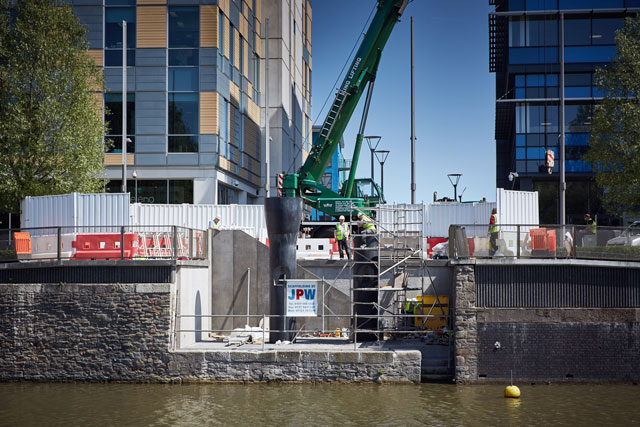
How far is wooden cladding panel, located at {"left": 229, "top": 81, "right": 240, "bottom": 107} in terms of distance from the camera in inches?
1641

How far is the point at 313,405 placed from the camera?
17844 mm

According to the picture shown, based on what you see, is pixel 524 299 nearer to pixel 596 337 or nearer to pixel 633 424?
pixel 596 337

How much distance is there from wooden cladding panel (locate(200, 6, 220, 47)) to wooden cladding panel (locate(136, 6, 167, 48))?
1.78 meters

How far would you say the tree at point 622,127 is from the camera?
3316cm

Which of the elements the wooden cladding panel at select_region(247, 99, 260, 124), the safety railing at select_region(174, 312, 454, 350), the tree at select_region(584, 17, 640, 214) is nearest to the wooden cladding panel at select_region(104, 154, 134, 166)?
the wooden cladding panel at select_region(247, 99, 260, 124)

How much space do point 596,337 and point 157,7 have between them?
2674cm

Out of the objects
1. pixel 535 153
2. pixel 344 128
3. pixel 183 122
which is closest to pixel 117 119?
pixel 183 122

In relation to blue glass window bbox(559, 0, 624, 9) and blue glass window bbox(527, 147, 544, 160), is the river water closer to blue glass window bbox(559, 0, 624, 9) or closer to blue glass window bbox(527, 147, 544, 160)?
blue glass window bbox(527, 147, 544, 160)

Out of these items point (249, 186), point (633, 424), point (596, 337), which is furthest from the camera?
point (249, 186)

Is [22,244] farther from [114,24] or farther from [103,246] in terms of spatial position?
[114,24]

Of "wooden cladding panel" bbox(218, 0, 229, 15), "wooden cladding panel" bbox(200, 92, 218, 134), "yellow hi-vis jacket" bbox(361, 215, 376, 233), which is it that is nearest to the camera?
"yellow hi-vis jacket" bbox(361, 215, 376, 233)

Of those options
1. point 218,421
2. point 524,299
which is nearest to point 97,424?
point 218,421

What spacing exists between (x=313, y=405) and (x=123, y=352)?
6.20m

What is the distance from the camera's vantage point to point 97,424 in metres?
16.3
